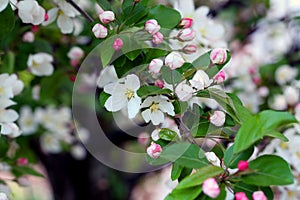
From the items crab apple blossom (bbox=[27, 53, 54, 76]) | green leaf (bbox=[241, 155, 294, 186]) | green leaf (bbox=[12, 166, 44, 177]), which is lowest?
green leaf (bbox=[12, 166, 44, 177])

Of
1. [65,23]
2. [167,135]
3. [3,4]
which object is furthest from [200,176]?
[65,23]

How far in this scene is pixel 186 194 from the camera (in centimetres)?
72

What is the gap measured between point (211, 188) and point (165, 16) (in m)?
0.43

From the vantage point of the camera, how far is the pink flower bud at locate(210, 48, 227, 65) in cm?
86

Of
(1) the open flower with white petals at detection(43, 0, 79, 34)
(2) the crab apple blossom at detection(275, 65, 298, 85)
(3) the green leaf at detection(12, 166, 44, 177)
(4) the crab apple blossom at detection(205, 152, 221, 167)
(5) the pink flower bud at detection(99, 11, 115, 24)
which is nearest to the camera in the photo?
(4) the crab apple blossom at detection(205, 152, 221, 167)

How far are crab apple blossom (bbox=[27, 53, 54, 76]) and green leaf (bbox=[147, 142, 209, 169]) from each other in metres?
0.59

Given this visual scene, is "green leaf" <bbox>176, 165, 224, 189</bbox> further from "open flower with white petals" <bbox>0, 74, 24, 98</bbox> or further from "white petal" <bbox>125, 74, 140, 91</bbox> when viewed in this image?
"open flower with white petals" <bbox>0, 74, 24, 98</bbox>

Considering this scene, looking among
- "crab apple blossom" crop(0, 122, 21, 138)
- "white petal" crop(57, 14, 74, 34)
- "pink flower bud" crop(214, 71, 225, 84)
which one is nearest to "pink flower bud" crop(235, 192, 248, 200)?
"pink flower bud" crop(214, 71, 225, 84)

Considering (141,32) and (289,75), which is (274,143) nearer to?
(141,32)

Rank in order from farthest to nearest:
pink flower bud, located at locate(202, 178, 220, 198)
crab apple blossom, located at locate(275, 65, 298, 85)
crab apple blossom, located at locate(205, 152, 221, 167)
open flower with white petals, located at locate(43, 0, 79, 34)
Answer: crab apple blossom, located at locate(275, 65, 298, 85)
open flower with white petals, located at locate(43, 0, 79, 34)
crab apple blossom, located at locate(205, 152, 221, 167)
pink flower bud, located at locate(202, 178, 220, 198)

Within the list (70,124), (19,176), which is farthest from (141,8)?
(70,124)

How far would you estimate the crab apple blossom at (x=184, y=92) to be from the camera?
826 mm

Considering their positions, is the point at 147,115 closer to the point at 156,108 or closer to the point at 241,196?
the point at 156,108

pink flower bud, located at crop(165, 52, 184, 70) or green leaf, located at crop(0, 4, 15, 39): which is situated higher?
green leaf, located at crop(0, 4, 15, 39)
